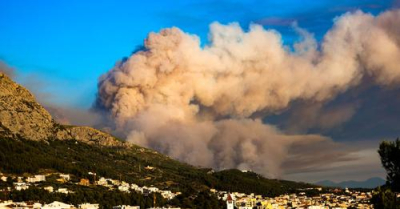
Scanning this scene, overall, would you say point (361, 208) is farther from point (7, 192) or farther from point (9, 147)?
point (9, 147)

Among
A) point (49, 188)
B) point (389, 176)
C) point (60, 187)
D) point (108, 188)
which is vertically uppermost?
point (108, 188)

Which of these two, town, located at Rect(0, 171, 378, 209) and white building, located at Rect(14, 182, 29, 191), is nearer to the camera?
town, located at Rect(0, 171, 378, 209)

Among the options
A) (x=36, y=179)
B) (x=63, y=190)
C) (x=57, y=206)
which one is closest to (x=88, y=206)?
(x=57, y=206)

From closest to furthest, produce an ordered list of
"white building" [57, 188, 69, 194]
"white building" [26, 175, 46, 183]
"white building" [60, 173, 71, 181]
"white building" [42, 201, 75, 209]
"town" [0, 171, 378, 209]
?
"white building" [42, 201, 75, 209] → "town" [0, 171, 378, 209] → "white building" [57, 188, 69, 194] → "white building" [26, 175, 46, 183] → "white building" [60, 173, 71, 181]

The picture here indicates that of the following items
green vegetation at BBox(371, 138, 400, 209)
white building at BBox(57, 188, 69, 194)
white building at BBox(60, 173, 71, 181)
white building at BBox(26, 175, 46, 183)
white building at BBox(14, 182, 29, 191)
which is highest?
white building at BBox(60, 173, 71, 181)

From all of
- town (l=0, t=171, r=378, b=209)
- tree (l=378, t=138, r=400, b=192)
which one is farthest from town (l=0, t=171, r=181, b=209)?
tree (l=378, t=138, r=400, b=192)

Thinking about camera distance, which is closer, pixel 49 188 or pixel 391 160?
pixel 391 160

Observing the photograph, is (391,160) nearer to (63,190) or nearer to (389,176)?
(389,176)

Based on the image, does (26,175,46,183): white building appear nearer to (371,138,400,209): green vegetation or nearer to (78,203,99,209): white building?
(78,203,99,209): white building
